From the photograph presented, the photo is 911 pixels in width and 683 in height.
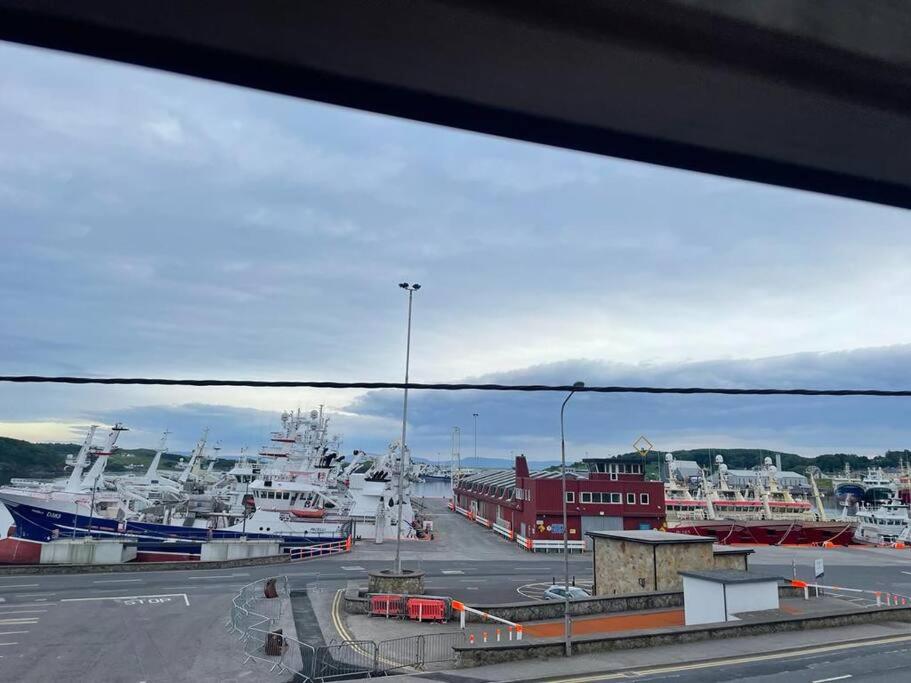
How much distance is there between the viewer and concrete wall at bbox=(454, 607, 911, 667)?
49.4 ft

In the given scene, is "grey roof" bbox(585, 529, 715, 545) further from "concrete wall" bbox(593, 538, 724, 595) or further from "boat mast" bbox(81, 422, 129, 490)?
"boat mast" bbox(81, 422, 129, 490)

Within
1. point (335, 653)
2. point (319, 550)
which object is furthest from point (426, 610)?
point (319, 550)

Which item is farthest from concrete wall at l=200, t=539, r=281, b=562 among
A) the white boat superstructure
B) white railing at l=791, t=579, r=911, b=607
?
the white boat superstructure

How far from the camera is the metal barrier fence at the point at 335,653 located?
14.5 metres

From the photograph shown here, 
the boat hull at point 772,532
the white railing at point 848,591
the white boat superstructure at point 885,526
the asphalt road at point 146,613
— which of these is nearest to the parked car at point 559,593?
the asphalt road at point 146,613

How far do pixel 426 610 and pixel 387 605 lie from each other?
150cm

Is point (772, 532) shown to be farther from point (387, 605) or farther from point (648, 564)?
point (387, 605)

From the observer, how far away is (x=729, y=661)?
15.3 meters

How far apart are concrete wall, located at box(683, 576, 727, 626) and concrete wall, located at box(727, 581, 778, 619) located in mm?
340

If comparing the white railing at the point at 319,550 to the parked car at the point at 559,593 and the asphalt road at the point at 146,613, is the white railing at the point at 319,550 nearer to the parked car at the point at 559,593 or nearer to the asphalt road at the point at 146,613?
the asphalt road at the point at 146,613

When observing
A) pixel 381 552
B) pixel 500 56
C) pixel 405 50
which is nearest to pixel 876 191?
pixel 500 56

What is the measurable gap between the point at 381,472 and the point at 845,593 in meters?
33.4

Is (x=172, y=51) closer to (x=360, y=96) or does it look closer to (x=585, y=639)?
(x=360, y=96)

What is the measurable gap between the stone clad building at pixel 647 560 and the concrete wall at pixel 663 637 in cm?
425
